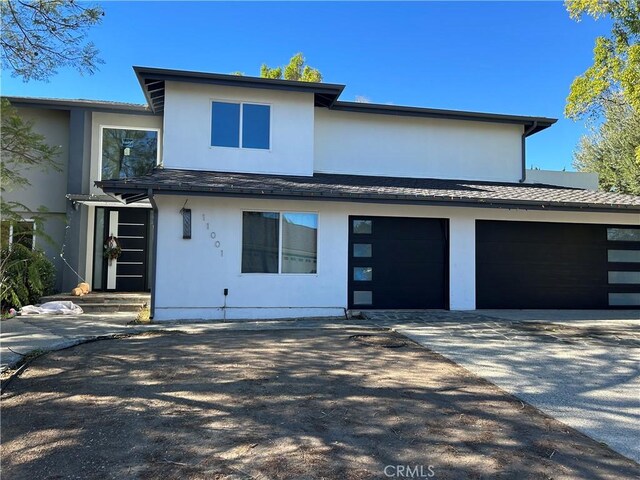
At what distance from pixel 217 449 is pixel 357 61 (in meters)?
16.3

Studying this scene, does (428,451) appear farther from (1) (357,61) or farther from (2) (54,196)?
(1) (357,61)

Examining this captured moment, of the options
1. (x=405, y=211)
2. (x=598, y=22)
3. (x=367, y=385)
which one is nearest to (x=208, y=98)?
(x=405, y=211)

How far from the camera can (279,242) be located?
1012 cm

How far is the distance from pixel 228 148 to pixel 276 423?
8.15 m

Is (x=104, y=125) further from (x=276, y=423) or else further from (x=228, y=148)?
(x=276, y=423)

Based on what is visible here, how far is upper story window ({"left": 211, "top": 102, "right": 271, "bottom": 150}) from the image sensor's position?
35.4 feet

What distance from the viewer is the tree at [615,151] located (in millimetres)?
20156

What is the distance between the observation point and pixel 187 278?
9633 mm

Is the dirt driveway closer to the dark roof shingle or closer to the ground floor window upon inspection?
the dark roof shingle

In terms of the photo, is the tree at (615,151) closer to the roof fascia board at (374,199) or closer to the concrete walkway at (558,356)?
the roof fascia board at (374,199)

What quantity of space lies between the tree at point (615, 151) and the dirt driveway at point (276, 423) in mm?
19686

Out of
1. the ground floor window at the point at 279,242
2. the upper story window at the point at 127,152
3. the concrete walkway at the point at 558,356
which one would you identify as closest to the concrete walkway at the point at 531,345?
the concrete walkway at the point at 558,356

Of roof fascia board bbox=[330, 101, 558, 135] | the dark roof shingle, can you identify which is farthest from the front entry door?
roof fascia board bbox=[330, 101, 558, 135]

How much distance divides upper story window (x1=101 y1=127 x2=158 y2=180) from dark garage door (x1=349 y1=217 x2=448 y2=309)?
656 cm
